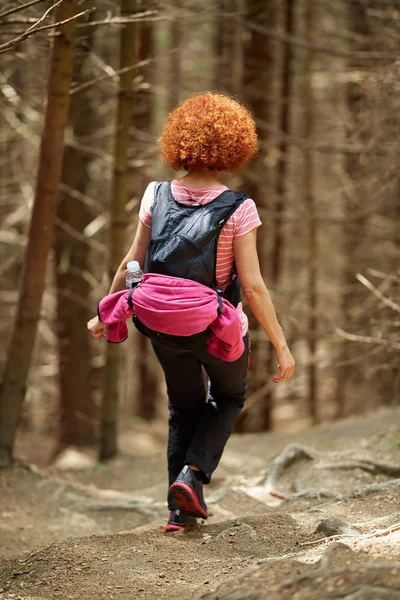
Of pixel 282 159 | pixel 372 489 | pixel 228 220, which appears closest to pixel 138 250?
pixel 228 220

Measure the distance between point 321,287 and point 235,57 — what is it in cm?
787

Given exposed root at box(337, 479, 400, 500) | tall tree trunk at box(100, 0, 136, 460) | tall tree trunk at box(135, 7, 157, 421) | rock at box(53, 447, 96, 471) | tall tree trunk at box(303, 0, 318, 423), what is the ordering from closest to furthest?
exposed root at box(337, 479, 400, 500), tall tree trunk at box(100, 0, 136, 460), rock at box(53, 447, 96, 471), tall tree trunk at box(303, 0, 318, 423), tall tree trunk at box(135, 7, 157, 421)

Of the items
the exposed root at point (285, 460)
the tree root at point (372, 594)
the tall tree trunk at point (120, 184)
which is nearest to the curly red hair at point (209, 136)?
the tree root at point (372, 594)

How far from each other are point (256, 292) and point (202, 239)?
14.8 inches

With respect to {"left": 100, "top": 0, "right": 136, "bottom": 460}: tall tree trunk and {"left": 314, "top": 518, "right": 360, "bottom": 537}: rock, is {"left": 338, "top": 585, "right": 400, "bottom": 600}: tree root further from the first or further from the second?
{"left": 100, "top": 0, "right": 136, "bottom": 460}: tall tree trunk

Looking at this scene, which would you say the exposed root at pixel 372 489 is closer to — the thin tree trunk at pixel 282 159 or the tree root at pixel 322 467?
the tree root at pixel 322 467

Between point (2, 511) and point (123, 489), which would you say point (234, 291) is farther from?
point (123, 489)

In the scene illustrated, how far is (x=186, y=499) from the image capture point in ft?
12.5

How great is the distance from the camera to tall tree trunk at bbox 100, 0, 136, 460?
19.9 feet

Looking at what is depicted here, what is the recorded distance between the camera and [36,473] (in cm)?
599

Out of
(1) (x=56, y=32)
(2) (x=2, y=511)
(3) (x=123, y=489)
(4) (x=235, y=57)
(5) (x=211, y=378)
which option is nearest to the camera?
(5) (x=211, y=378)

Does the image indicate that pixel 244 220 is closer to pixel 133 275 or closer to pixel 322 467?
pixel 133 275

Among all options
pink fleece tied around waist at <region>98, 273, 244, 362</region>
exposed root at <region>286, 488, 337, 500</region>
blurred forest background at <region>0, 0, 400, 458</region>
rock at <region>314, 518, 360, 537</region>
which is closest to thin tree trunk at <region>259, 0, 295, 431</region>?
blurred forest background at <region>0, 0, 400, 458</region>

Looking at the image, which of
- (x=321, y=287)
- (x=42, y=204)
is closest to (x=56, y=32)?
(x=42, y=204)
